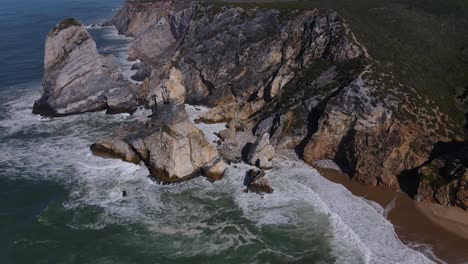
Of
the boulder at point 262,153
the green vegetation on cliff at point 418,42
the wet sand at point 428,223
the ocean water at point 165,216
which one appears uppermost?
the green vegetation on cliff at point 418,42

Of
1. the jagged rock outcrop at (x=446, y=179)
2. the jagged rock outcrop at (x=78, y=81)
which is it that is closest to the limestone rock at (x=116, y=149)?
the jagged rock outcrop at (x=78, y=81)

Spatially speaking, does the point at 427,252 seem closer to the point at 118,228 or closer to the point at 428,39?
the point at 118,228

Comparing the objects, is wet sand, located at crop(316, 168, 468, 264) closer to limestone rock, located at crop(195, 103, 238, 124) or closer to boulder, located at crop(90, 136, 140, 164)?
limestone rock, located at crop(195, 103, 238, 124)

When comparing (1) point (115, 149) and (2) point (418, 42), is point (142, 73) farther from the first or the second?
(2) point (418, 42)

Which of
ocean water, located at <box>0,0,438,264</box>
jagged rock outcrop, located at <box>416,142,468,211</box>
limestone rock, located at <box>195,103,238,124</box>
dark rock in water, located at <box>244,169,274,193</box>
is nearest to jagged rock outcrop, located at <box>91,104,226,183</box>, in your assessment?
ocean water, located at <box>0,0,438,264</box>

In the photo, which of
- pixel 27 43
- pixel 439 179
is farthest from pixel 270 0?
pixel 27 43

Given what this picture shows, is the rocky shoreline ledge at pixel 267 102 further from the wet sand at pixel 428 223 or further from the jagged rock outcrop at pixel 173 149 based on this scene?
the wet sand at pixel 428 223
